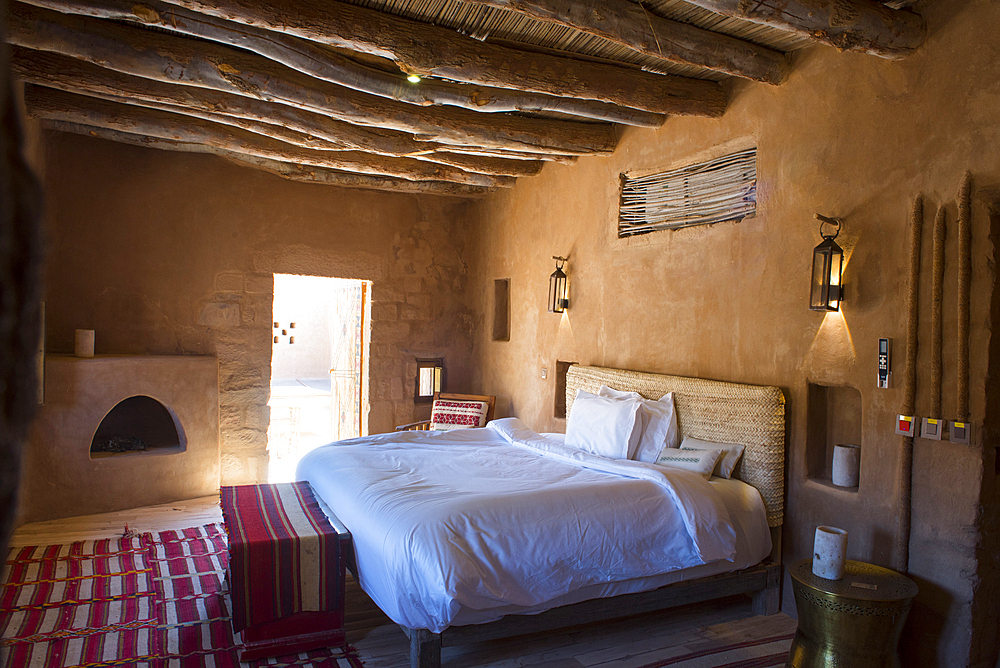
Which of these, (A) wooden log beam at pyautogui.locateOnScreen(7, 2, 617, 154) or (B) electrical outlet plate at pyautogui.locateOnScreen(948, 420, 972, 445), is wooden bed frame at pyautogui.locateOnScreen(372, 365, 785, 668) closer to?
(B) electrical outlet plate at pyautogui.locateOnScreen(948, 420, 972, 445)

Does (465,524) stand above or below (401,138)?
below

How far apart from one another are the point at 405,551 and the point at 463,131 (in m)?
2.74

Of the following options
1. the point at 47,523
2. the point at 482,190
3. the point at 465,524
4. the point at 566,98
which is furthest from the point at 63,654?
the point at 482,190

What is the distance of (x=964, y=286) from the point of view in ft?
8.75

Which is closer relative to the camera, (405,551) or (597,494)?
(405,551)

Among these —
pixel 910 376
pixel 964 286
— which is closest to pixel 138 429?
pixel 910 376

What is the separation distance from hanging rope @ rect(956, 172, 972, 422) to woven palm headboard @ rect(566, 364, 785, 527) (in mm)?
851

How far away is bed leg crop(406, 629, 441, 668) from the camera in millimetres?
2635

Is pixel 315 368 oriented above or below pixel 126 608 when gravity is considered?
above

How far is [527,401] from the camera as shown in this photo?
5820 millimetres

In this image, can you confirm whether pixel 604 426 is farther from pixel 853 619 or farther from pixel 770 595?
pixel 853 619

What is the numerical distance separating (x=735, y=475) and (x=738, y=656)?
968 mm

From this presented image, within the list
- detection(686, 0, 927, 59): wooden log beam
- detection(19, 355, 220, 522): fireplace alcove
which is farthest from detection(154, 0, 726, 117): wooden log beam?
detection(19, 355, 220, 522): fireplace alcove

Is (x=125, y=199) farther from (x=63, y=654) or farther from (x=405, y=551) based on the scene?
(x=405, y=551)
